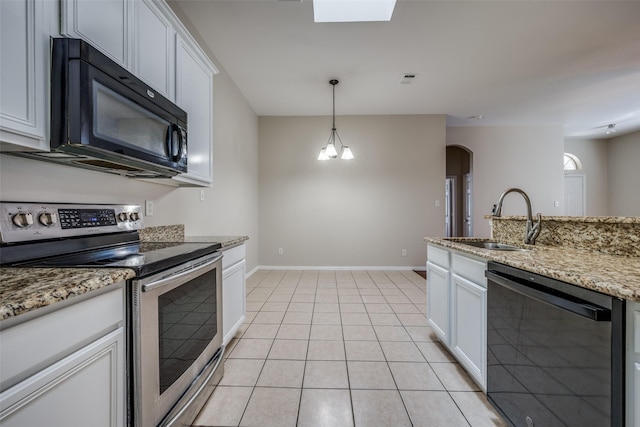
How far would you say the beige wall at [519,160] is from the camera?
5.41 metres

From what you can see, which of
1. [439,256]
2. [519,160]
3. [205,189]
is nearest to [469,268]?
[439,256]

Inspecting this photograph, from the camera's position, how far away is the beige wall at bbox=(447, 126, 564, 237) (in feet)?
17.8

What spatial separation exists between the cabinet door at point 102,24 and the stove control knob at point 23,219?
703 mm

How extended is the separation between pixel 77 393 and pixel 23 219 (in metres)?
0.72

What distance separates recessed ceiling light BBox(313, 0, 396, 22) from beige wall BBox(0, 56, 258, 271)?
54.7 inches

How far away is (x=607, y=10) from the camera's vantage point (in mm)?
2248

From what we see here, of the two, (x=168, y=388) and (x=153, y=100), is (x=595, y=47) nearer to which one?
(x=153, y=100)

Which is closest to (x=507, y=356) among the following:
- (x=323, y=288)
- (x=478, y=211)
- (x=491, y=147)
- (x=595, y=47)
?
(x=323, y=288)

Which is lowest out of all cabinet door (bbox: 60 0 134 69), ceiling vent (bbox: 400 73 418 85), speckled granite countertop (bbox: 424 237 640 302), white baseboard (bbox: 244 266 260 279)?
white baseboard (bbox: 244 266 260 279)

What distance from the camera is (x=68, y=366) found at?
0.73 m

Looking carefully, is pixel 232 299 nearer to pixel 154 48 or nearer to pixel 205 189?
pixel 205 189

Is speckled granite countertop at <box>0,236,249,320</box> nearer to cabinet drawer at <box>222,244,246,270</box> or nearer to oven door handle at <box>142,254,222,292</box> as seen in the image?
oven door handle at <box>142,254,222,292</box>

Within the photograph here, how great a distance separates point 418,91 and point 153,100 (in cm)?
355

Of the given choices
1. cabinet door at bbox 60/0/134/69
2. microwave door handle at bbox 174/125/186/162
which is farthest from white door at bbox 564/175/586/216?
cabinet door at bbox 60/0/134/69
